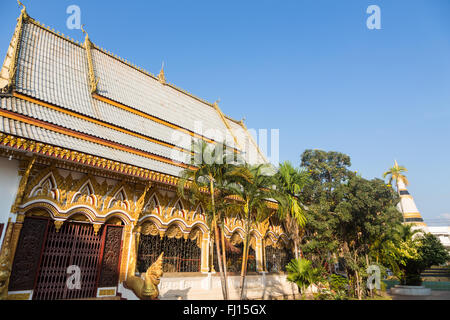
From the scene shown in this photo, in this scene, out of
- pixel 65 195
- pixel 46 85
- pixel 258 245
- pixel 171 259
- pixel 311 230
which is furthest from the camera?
pixel 311 230

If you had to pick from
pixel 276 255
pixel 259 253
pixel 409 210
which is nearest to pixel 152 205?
pixel 259 253

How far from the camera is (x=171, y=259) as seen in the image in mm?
10898

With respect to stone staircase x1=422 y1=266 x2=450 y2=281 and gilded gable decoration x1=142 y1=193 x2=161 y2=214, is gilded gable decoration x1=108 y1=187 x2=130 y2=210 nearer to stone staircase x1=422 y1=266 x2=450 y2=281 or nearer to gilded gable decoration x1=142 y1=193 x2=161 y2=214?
gilded gable decoration x1=142 y1=193 x2=161 y2=214

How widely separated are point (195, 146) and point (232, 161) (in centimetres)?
133

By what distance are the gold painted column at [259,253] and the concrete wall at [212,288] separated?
426 millimetres

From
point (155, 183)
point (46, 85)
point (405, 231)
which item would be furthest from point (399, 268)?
point (46, 85)

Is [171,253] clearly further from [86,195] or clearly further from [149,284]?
[86,195]

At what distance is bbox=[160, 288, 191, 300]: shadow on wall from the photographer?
9.30 m

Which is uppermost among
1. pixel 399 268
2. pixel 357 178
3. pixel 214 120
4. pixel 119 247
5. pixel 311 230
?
pixel 214 120

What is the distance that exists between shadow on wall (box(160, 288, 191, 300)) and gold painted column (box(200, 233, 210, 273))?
126cm

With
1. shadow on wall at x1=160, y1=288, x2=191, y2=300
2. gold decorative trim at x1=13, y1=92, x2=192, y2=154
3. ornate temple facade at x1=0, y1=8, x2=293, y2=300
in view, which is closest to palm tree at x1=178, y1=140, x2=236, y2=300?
ornate temple facade at x1=0, y1=8, x2=293, y2=300

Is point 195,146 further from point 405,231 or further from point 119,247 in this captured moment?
point 405,231

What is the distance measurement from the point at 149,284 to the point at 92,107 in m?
7.40

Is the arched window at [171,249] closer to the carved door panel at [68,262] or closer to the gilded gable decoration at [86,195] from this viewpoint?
the carved door panel at [68,262]
